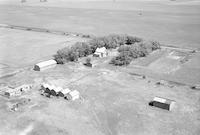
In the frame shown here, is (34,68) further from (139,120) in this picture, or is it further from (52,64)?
(139,120)

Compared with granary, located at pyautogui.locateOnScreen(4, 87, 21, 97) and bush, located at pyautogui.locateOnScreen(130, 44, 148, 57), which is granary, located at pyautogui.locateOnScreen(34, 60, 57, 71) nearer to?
granary, located at pyautogui.locateOnScreen(4, 87, 21, 97)

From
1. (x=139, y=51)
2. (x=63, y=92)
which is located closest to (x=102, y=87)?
(x=63, y=92)

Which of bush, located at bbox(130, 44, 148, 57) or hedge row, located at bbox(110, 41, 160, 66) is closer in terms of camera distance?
hedge row, located at bbox(110, 41, 160, 66)

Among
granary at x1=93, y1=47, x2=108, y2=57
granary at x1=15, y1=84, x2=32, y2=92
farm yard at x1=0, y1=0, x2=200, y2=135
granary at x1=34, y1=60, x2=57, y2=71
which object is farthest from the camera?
granary at x1=93, y1=47, x2=108, y2=57

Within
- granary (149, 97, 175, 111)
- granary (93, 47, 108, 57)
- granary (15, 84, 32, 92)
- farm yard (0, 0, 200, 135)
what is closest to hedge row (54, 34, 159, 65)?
farm yard (0, 0, 200, 135)

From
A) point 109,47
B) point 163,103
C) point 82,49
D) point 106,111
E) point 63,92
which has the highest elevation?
point 82,49

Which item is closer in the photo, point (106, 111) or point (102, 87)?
point (106, 111)

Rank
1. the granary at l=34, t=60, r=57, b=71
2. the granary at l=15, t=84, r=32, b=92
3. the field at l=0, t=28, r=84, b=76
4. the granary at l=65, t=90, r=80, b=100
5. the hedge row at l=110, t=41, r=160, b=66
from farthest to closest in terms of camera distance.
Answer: the field at l=0, t=28, r=84, b=76 → the hedge row at l=110, t=41, r=160, b=66 → the granary at l=34, t=60, r=57, b=71 → the granary at l=15, t=84, r=32, b=92 → the granary at l=65, t=90, r=80, b=100

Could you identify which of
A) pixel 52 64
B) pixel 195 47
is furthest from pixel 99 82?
pixel 195 47

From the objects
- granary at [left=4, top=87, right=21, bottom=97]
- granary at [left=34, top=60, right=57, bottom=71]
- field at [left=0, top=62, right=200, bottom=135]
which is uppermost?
granary at [left=34, top=60, right=57, bottom=71]

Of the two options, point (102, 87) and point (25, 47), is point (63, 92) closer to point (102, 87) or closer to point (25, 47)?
point (102, 87)

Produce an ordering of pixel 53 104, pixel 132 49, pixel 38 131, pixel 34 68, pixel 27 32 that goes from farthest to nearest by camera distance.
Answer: pixel 27 32, pixel 132 49, pixel 34 68, pixel 53 104, pixel 38 131
